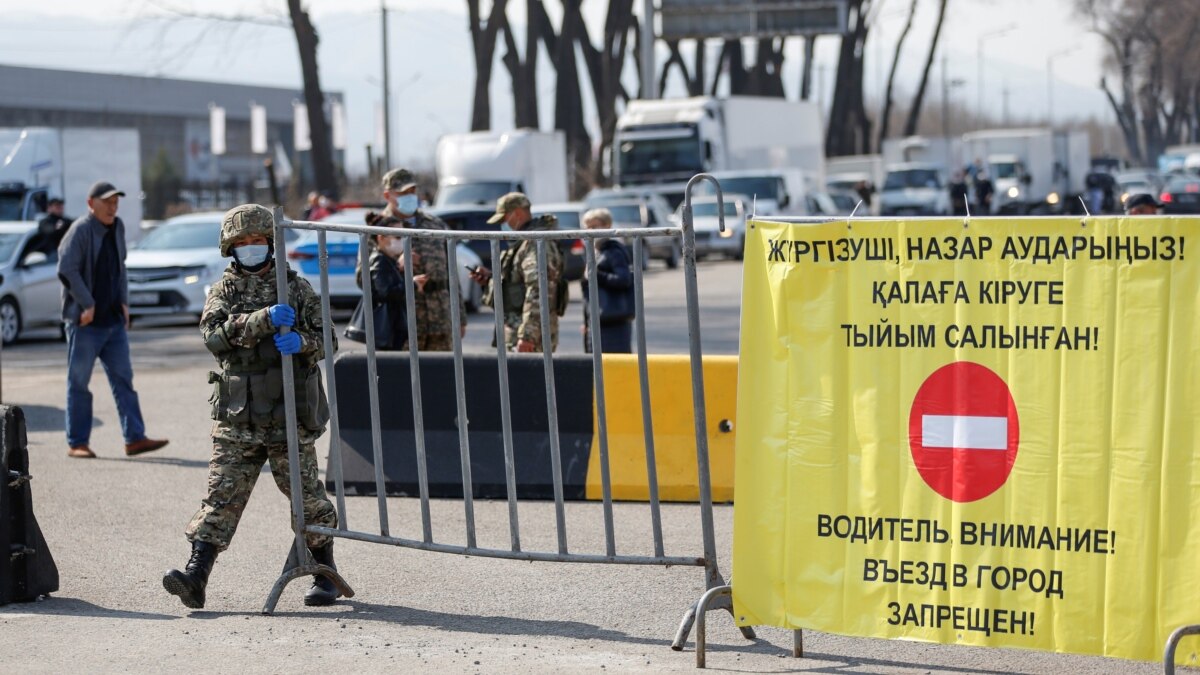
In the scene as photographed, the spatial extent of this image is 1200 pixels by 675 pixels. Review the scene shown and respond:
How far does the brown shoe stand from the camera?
36.1 feet

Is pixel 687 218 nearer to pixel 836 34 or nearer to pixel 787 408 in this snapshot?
pixel 787 408

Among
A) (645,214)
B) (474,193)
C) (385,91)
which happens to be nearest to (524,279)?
(645,214)

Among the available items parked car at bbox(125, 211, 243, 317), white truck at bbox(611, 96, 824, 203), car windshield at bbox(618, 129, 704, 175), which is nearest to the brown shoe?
parked car at bbox(125, 211, 243, 317)

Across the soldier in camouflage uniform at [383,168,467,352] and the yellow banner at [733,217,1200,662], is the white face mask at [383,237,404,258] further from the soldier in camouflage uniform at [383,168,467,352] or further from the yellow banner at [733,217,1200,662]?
the yellow banner at [733,217,1200,662]

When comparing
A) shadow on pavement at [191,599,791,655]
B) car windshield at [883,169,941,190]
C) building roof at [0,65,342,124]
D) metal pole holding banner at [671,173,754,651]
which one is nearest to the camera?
metal pole holding banner at [671,173,754,651]

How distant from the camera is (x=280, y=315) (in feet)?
21.6

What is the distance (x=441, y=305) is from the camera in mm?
10367

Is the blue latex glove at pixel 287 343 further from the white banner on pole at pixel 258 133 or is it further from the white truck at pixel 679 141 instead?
the white banner on pole at pixel 258 133

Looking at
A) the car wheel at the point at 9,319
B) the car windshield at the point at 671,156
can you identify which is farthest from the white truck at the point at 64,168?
the car windshield at the point at 671,156

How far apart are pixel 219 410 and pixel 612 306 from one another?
14.7ft

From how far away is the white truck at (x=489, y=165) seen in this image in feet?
112

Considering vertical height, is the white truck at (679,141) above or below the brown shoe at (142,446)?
above

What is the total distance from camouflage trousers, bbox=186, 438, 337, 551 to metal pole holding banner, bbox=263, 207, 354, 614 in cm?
5

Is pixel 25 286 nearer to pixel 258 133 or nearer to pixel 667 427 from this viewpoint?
pixel 667 427
